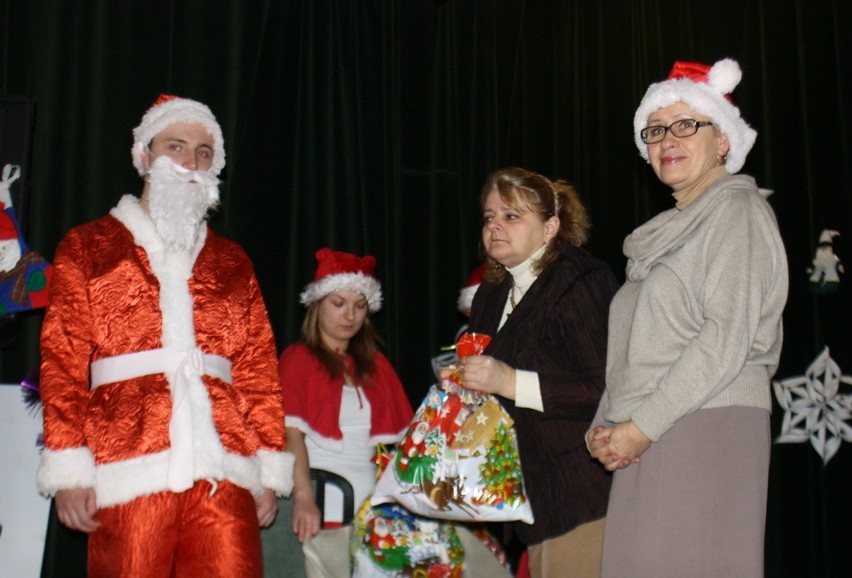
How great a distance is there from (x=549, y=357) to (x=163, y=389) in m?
1.04

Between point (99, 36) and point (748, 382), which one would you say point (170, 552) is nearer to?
point (748, 382)

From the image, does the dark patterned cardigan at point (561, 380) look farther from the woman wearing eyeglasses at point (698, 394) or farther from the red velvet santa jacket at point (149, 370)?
the red velvet santa jacket at point (149, 370)

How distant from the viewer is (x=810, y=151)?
4508mm

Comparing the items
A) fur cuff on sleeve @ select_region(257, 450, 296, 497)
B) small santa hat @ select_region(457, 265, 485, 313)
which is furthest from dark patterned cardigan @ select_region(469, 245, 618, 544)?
small santa hat @ select_region(457, 265, 485, 313)

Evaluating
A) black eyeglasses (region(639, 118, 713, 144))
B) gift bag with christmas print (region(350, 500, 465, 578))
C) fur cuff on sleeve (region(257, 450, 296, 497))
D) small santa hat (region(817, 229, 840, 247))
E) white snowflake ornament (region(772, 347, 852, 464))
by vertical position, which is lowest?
gift bag with christmas print (region(350, 500, 465, 578))

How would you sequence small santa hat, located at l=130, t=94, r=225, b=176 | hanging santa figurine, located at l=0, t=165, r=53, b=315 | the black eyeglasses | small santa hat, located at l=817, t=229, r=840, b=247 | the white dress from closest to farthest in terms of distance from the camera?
the black eyeglasses, small santa hat, located at l=130, t=94, r=225, b=176, hanging santa figurine, located at l=0, t=165, r=53, b=315, the white dress, small santa hat, located at l=817, t=229, r=840, b=247

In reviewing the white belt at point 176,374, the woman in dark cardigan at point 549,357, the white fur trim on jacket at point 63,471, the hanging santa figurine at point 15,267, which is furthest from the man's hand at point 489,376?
the hanging santa figurine at point 15,267

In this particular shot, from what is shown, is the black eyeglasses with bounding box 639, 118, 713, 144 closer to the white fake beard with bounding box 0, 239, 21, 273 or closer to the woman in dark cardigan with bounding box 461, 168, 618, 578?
the woman in dark cardigan with bounding box 461, 168, 618, 578

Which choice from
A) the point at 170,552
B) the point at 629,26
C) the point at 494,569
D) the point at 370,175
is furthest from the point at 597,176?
the point at 170,552

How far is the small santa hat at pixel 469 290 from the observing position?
4.36 m

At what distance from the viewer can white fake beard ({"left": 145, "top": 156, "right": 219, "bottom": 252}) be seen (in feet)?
8.90

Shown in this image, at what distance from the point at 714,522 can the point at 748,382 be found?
0.31m

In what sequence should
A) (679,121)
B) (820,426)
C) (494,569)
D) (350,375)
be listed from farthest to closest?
(820,426) → (350,375) → (494,569) → (679,121)

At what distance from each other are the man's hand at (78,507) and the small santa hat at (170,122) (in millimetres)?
998
